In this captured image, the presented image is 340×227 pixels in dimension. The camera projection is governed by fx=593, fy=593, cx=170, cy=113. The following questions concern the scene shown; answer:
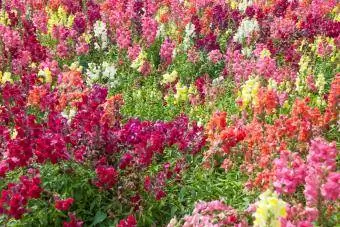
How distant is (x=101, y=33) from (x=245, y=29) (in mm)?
2433

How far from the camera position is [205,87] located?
27.0 feet

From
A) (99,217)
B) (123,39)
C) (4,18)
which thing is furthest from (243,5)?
(99,217)

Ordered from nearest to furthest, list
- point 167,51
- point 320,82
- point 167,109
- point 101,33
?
point 320,82
point 167,109
point 167,51
point 101,33

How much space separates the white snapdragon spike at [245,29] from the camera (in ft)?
33.1

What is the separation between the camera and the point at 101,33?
32.2 ft

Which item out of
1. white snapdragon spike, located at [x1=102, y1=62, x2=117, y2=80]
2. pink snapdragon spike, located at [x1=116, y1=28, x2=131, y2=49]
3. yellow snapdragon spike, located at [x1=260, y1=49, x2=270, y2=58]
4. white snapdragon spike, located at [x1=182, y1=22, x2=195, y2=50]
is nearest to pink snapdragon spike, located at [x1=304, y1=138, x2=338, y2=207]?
yellow snapdragon spike, located at [x1=260, y1=49, x2=270, y2=58]

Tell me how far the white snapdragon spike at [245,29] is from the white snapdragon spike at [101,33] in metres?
2.21

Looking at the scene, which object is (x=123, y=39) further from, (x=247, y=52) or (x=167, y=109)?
(x=247, y=52)

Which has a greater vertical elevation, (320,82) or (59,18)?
(59,18)

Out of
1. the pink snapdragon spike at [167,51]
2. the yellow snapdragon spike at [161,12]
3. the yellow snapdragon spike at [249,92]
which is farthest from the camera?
the yellow snapdragon spike at [161,12]

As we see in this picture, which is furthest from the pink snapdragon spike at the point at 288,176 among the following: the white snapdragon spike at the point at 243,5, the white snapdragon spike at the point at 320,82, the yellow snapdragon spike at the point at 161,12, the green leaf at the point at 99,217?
the white snapdragon spike at the point at 243,5

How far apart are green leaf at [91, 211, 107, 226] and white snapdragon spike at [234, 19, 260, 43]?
17.2ft

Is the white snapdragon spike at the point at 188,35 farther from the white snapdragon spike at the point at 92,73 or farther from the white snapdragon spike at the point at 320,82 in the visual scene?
the white snapdragon spike at the point at 320,82

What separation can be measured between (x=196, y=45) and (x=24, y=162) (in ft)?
17.4
